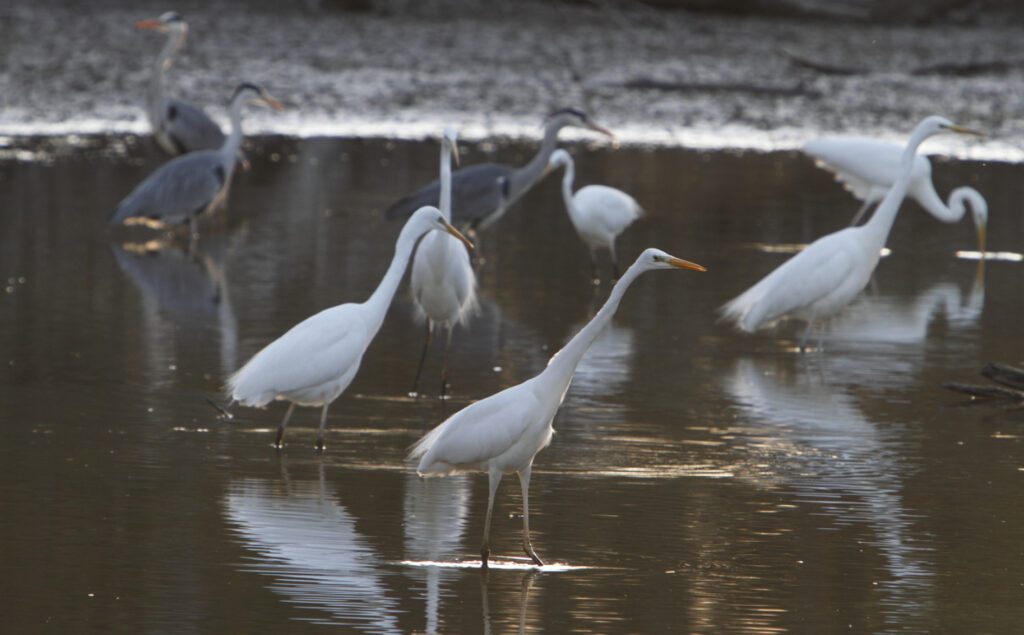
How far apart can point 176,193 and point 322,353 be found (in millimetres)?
6485

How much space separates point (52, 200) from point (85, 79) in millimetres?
8464

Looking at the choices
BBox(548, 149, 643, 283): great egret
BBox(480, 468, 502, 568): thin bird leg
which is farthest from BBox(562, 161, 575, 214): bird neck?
BBox(480, 468, 502, 568): thin bird leg

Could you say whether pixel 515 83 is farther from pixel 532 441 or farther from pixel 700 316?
pixel 532 441

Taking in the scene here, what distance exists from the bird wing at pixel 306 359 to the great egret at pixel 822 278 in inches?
137


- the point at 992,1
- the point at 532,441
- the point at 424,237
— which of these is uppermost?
the point at 992,1

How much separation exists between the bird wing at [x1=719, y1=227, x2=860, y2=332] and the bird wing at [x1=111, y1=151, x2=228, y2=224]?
17.0ft

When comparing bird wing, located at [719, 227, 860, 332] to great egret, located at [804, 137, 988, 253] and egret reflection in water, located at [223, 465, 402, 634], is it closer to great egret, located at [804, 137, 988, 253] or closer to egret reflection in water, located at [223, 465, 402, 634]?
great egret, located at [804, 137, 988, 253]

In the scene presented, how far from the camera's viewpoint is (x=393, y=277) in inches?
303

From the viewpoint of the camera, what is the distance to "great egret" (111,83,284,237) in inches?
533

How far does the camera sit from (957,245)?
14688mm

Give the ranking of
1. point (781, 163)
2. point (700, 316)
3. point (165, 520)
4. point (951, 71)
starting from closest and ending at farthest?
point (165, 520) < point (700, 316) < point (781, 163) < point (951, 71)

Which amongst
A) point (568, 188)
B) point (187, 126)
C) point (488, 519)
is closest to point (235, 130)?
point (187, 126)

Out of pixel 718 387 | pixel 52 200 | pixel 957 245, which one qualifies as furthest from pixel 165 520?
pixel 957 245

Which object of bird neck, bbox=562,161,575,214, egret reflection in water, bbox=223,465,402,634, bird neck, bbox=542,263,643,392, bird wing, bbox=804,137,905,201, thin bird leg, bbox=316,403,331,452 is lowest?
egret reflection in water, bbox=223,465,402,634
